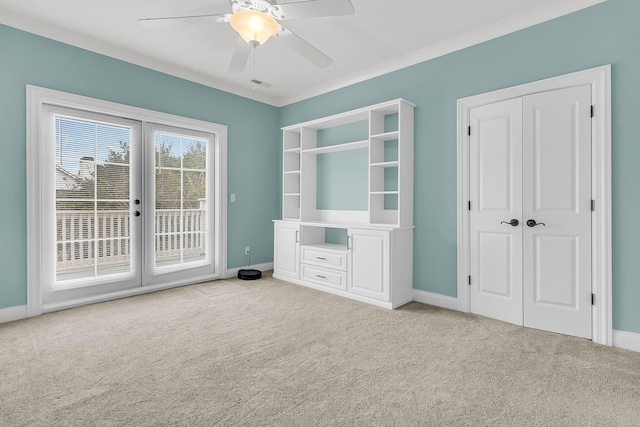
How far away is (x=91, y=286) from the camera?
338cm

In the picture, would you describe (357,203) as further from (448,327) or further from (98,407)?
(98,407)

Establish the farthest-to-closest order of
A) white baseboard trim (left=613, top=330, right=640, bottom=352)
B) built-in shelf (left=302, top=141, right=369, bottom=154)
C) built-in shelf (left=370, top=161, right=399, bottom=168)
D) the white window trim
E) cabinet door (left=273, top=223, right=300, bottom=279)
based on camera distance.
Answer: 1. cabinet door (left=273, top=223, right=300, bottom=279)
2. built-in shelf (left=302, top=141, right=369, bottom=154)
3. built-in shelf (left=370, top=161, right=399, bottom=168)
4. the white window trim
5. white baseboard trim (left=613, top=330, right=640, bottom=352)

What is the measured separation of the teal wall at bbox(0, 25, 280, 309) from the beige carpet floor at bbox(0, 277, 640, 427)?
3.05 feet

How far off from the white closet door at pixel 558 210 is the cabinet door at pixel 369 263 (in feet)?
4.11

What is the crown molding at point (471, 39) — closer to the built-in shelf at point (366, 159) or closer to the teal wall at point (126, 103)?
the built-in shelf at point (366, 159)

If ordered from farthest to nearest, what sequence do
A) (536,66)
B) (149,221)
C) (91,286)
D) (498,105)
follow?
(149,221)
(91,286)
(498,105)
(536,66)

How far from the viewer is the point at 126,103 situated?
3.58m

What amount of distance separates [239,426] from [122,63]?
150 inches

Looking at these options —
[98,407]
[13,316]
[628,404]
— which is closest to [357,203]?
[628,404]

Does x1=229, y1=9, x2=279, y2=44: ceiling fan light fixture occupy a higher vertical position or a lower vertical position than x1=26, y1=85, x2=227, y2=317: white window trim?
higher

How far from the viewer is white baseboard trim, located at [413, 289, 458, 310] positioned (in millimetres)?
3270

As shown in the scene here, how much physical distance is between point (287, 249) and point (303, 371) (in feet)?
8.12

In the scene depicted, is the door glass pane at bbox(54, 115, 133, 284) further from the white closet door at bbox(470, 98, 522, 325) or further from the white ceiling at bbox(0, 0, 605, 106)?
the white closet door at bbox(470, 98, 522, 325)

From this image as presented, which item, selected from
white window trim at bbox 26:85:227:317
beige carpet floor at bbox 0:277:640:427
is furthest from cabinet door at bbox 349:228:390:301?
white window trim at bbox 26:85:227:317
